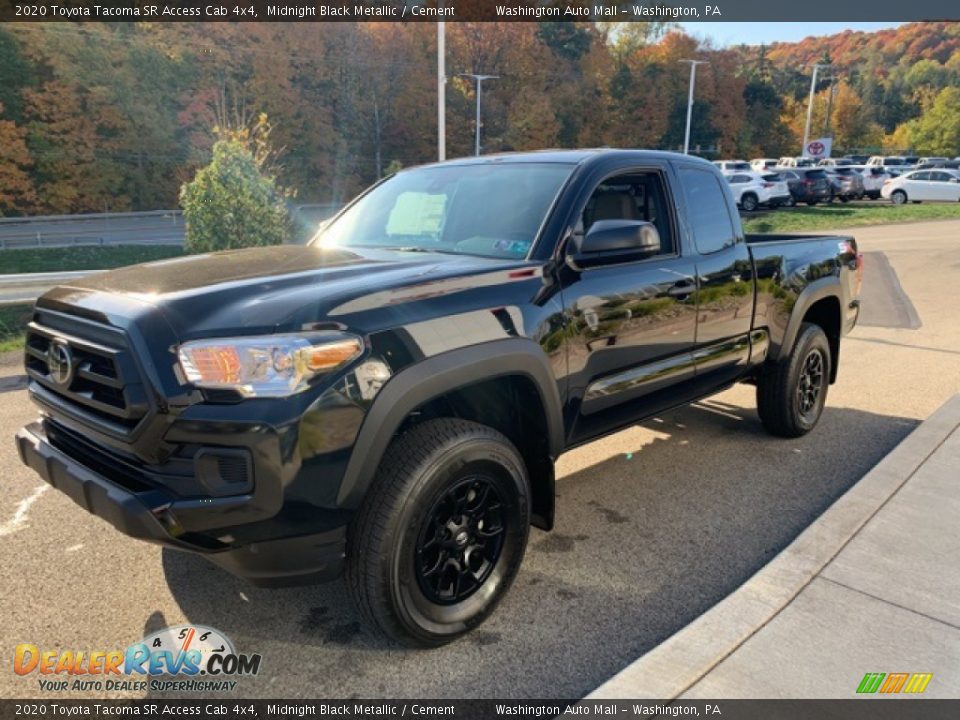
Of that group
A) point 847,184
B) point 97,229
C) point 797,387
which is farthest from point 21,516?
point 847,184

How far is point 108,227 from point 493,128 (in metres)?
28.4

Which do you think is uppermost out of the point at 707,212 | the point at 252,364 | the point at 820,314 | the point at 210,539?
the point at 707,212

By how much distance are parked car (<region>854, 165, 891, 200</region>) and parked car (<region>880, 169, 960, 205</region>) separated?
152cm

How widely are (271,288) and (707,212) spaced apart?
2.75 meters

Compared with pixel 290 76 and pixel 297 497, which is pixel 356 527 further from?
pixel 290 76

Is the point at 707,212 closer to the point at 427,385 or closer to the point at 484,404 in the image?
the point at 484,404

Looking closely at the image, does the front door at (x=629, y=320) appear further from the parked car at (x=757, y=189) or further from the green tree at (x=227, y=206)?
the parked car at (x=757, y=189)

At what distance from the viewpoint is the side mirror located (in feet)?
10.1

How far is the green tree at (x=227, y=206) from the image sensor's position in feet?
32.4

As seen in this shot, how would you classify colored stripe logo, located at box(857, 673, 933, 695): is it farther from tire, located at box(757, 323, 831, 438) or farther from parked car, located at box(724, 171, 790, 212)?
parked car, located at box(724, 171, 790, 212)

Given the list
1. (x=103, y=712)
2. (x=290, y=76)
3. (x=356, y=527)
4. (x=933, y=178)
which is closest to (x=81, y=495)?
(x=103, y=712)

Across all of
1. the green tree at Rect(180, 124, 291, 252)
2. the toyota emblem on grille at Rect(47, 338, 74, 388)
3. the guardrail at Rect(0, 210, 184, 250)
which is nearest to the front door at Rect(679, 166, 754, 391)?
the toyota emblem on grille at Rect(47, 338, 74, 388)

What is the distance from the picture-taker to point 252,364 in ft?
7.30

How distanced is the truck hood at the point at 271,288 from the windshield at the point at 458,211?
19cm
